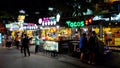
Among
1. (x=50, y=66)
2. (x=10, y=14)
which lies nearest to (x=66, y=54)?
(x=50, y=66)

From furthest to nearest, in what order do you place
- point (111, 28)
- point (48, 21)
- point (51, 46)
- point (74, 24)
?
point (48, 21)
point (74, 24)
point (111, 28)
point (51, 46)

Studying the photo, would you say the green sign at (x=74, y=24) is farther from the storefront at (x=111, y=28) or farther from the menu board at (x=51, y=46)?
the menu board at (x=51, y=46)

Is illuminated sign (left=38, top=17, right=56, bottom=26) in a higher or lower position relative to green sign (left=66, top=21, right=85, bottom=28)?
higher

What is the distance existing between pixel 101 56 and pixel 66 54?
5443 millimetres

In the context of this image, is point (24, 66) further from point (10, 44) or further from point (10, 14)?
point (10, 14)

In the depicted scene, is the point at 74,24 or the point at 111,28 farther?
the point at 74,24

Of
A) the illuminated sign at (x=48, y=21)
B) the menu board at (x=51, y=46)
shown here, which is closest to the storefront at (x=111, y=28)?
the menu board at (x=51, y=46)

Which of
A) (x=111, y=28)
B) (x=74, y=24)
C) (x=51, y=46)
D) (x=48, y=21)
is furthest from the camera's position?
(x=48, y=21)

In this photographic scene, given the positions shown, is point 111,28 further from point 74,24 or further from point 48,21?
point 48,21

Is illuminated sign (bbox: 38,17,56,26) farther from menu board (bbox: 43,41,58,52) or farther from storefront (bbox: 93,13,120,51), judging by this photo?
menu board (bbox: 43,41,58,52)

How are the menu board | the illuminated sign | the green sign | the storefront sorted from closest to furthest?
the menu board < the storefront < the green sign < the illuminated sign

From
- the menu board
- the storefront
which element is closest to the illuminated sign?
the storefront

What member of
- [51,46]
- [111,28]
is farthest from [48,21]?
[51,46]

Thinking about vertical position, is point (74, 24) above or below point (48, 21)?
below
